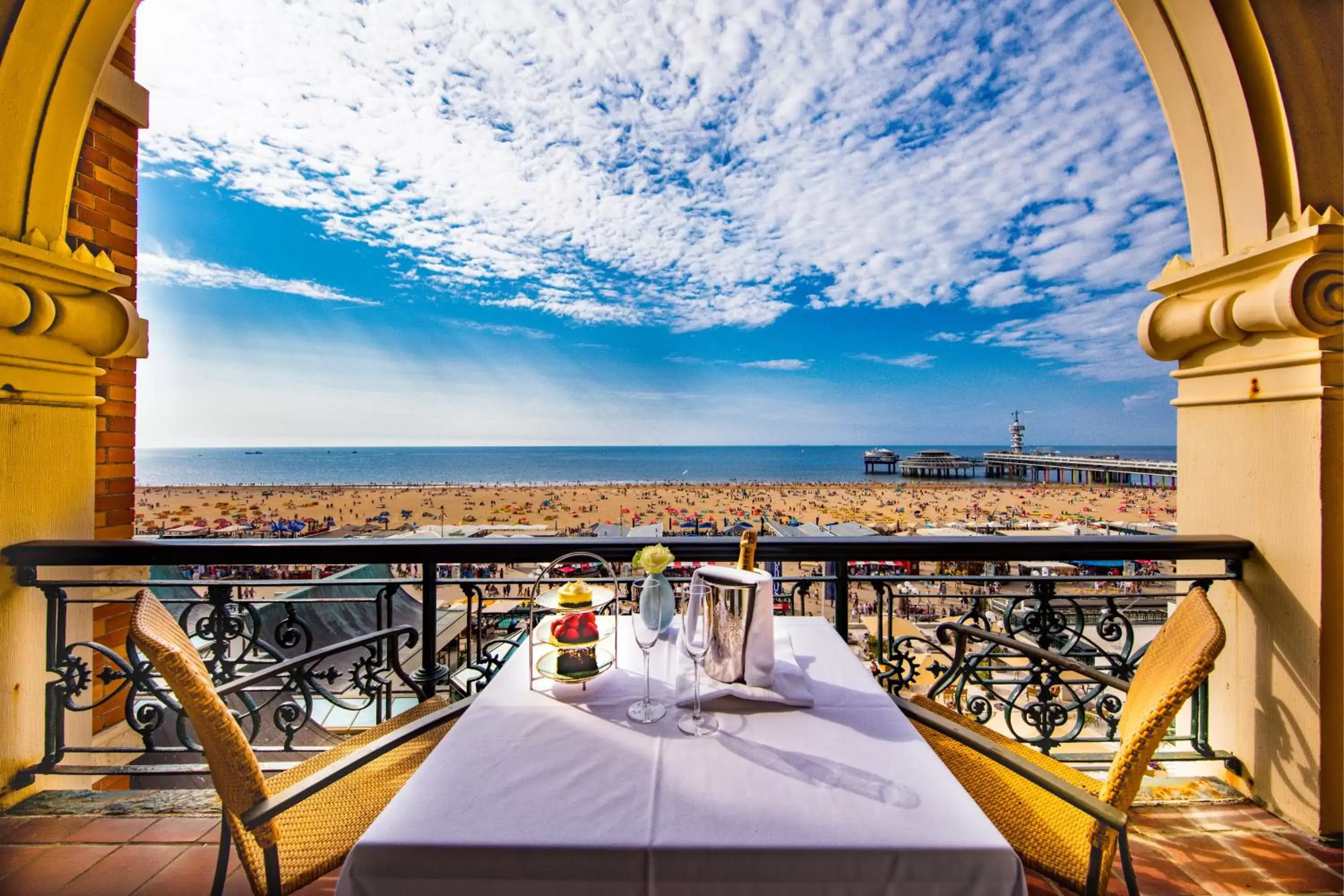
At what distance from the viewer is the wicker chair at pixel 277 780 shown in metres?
0.99

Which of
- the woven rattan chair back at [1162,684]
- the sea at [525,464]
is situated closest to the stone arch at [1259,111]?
the woven rattan chair back at [1162,684]

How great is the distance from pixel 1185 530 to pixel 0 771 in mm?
5060

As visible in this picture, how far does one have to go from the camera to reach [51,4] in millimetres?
2049

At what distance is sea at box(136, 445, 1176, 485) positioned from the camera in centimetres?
3497

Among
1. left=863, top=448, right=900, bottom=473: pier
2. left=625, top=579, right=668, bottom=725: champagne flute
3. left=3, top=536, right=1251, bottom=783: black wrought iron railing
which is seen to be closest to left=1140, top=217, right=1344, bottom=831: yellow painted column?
left=3, top=536, right=1251, bottom=783: black wrought iron railing

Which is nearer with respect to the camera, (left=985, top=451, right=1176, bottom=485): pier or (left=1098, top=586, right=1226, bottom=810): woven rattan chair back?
(left=1098, top=586, right=1226, bottom=810): woven rattan chair back

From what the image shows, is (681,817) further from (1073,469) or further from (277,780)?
(1073,469)

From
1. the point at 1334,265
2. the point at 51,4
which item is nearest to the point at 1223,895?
the point at 1334,265

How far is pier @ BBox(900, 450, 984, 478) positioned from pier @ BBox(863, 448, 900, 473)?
1195 millimetres

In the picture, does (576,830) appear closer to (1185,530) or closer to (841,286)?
(1185,530)

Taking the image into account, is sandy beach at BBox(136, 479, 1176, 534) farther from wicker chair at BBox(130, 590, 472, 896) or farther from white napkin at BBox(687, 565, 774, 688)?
white napkin at BBox(687, 565, 774, 688)

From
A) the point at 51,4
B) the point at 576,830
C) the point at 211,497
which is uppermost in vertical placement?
the point at 51,4

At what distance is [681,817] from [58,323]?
3069mm

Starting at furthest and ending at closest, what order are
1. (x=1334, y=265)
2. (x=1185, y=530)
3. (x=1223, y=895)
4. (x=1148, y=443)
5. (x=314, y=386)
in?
(x=1148, y=443), (x=314, y=386), (x=1185, y=530), (x=1334, y=265), (x=1223, y=895)
